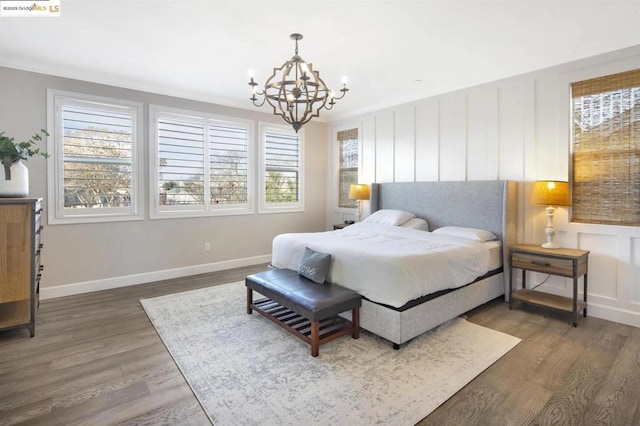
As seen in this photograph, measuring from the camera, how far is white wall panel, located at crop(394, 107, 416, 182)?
4902 millimetres

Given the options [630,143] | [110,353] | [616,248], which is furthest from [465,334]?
[110,353]

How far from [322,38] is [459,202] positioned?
8.61 ft

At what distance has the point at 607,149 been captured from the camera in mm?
3232

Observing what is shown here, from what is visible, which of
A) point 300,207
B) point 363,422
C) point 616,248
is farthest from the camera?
point 300,207

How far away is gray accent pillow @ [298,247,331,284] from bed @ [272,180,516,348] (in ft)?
0.27

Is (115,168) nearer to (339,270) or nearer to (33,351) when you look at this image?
(33,351)

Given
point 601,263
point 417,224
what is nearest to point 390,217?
point 417,224

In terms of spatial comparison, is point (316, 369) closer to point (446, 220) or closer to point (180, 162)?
point (446, 220)

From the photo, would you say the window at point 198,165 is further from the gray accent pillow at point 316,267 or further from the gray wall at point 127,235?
the gray accent pillow at point 316,267

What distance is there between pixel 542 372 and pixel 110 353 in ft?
10.6

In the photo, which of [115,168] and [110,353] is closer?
[110,353]

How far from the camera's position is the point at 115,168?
4.27 m

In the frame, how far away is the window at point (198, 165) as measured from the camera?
461cm

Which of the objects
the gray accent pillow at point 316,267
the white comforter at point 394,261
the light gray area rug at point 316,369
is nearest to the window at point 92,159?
the light gray area rug at point 316,369
